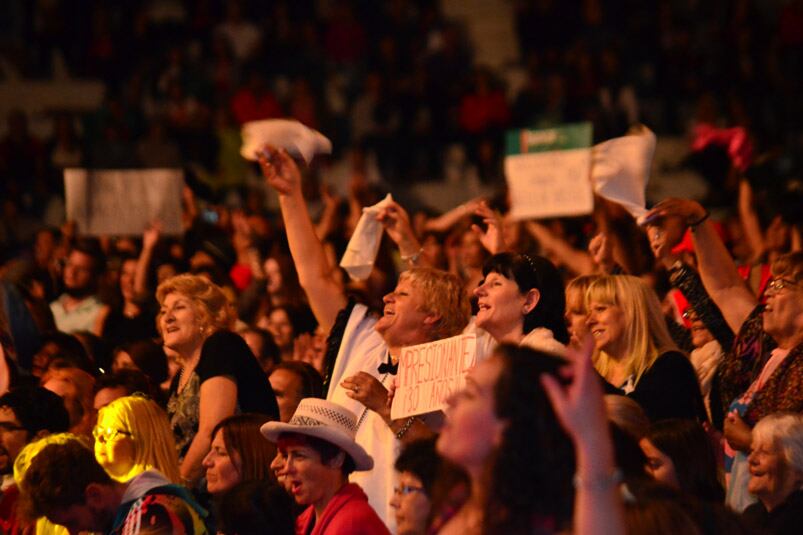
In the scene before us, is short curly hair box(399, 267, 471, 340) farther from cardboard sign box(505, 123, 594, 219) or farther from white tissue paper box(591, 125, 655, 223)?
cardboard sign box(505, 123, 594, 219)

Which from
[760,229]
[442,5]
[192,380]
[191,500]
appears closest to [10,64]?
[442,5]

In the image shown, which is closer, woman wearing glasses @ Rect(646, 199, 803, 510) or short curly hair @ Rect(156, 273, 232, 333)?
woman wearing glasses @ Rect(646, 199, 803, 510)

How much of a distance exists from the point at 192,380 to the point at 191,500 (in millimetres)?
1392

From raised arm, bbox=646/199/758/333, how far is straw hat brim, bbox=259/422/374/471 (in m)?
1.79

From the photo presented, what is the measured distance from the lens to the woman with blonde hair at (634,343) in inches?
235

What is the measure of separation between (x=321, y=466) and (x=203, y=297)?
1.83 metres

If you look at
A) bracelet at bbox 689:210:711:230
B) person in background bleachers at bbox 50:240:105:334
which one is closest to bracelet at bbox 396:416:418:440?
bracelet at bbox 689:210:711:230

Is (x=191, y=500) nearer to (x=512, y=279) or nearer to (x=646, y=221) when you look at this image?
(x=512, y=279)

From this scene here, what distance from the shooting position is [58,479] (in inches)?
212

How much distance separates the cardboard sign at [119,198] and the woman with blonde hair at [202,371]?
3706mm

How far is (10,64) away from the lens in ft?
60.8

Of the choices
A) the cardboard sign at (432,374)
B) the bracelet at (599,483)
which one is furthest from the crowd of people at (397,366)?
the cardboard sign at (432,374)

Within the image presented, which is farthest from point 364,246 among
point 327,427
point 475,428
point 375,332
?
point 475,428

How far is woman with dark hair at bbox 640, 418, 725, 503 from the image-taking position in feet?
16.2
